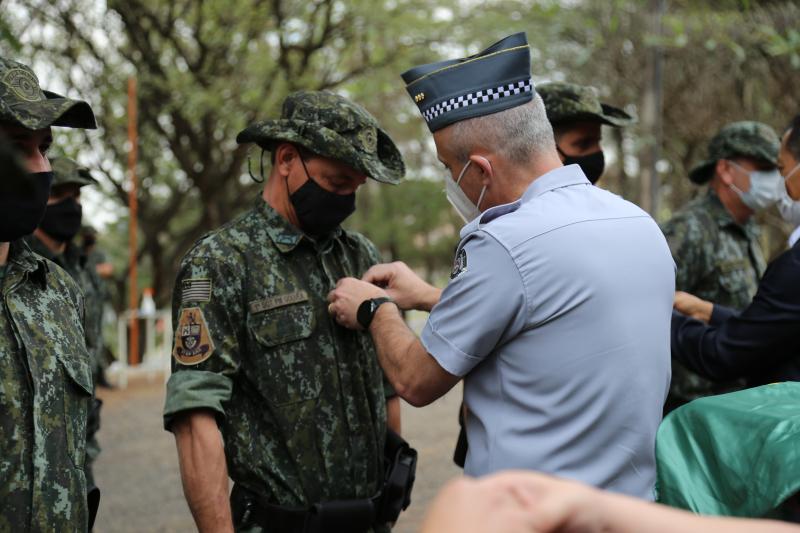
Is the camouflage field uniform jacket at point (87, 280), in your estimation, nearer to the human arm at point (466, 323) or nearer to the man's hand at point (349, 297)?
the man's hand at point (349, 297)

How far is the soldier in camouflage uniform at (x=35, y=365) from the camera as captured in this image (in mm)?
2109

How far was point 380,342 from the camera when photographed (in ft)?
7.82

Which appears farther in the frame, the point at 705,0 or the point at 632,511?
the point at 705,0

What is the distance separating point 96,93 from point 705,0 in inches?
448

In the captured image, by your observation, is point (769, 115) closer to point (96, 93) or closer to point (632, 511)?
point (96, 93)

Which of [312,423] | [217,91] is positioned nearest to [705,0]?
[217,91]

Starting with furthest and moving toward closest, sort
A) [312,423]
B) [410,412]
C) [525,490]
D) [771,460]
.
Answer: [410,412] < [312,423] < [771,460] < [525,490]

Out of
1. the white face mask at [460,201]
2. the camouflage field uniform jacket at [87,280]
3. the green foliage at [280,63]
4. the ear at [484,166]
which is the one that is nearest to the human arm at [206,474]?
the white face mask at [460,201]

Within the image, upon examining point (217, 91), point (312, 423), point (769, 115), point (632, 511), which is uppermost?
point (217, 91)

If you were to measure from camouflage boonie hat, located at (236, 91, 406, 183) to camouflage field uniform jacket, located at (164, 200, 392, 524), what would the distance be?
0.28 metres

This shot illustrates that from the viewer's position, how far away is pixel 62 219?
5.31 m

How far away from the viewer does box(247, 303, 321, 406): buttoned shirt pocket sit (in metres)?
2.74

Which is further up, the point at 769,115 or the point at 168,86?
the point at 168,86

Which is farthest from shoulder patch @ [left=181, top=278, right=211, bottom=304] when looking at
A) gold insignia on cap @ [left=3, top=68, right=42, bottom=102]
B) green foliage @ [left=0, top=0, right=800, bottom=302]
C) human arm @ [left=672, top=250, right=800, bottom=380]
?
green foliage @ [left=0, top=0, right=800, bottom=302]
